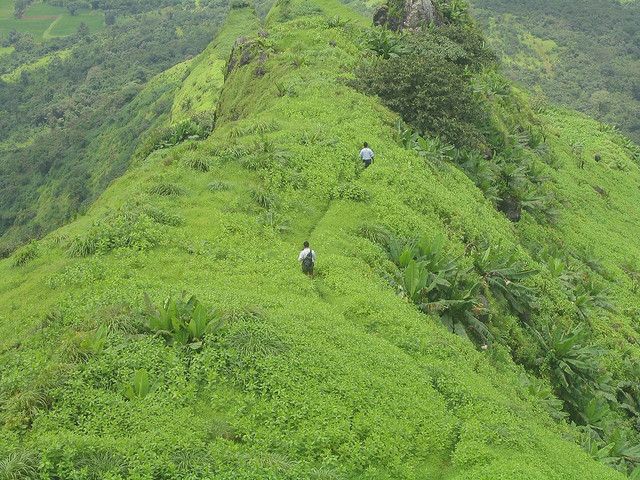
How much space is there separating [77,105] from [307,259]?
419ft

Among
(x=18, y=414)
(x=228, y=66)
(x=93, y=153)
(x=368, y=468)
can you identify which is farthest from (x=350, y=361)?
(x=93, y=153)

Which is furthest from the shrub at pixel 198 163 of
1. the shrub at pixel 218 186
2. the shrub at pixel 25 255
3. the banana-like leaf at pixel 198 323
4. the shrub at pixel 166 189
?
the banana-like leaf at pixel 198 323

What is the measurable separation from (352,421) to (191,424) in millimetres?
2501

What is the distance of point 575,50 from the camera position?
14012cm

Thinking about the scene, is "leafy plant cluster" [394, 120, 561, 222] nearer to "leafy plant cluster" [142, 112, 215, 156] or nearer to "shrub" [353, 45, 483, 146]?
"shrub" [353, 45, 483, 146]

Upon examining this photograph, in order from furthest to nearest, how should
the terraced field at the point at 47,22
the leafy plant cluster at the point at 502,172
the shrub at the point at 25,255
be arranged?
the terraced field at the point at 47,22 → the leafy plant cluster at the point at 502,172 → the shrub at the point at 25,255

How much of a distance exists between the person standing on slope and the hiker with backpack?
246 inches

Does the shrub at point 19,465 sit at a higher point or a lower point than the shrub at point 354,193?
higher

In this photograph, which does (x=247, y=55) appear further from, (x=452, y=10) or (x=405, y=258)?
(x=405, y=258)

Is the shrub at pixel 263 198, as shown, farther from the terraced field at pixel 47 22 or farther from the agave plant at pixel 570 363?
the terraced field at pixel 47 22

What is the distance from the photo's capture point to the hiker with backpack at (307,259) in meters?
12.5

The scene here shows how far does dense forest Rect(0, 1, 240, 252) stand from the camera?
3095 inches

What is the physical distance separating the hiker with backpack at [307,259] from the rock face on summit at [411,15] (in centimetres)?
2667

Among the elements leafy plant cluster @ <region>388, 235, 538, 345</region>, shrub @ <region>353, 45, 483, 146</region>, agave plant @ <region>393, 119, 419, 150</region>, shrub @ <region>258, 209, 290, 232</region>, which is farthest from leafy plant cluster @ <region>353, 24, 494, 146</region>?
shrub @ <region>258, 209, 290, 232</region>
